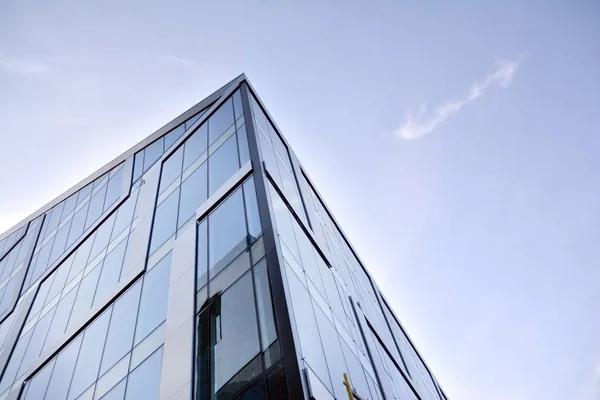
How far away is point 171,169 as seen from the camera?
22719 millimetres

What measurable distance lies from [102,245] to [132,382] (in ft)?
41.0

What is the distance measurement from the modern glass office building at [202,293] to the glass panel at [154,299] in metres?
0.06

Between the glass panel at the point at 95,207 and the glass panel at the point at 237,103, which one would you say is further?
the glass panel at the point at 95,207

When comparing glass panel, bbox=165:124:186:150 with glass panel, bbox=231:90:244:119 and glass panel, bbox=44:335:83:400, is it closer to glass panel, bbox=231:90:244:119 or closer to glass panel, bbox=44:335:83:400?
glass panel, bbox=231:90:244:119

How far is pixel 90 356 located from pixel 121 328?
187 centimetres

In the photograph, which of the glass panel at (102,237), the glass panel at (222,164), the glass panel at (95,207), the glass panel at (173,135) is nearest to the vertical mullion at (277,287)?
the glass panel at (222,164)

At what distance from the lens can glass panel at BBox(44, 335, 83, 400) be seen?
16828mm

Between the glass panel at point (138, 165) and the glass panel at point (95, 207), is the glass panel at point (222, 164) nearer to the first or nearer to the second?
the glass panel at point (138, 165)

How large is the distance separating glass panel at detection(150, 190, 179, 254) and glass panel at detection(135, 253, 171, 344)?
1.46 metres

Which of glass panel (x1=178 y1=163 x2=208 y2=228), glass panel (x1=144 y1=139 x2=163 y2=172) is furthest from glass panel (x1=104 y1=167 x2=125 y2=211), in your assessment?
glass panel (x1=178 y1=163 x2=208 y2=228)

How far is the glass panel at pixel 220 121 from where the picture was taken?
20.9 m

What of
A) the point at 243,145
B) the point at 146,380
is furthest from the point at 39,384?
the point at 243,145

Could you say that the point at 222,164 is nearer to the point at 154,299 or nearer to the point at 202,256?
the point at 202,256

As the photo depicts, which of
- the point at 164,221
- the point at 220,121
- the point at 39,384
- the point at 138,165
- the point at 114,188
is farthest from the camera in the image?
the point at 114,188
